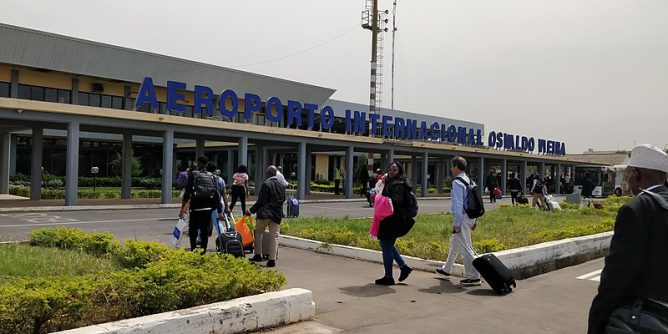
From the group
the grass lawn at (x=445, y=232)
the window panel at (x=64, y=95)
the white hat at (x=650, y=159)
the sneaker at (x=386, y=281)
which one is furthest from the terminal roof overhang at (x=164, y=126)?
the white hat at (x=650, y=159)

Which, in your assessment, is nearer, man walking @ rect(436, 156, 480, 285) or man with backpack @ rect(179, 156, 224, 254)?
man walking @ rect(436, 156, 480, 285)

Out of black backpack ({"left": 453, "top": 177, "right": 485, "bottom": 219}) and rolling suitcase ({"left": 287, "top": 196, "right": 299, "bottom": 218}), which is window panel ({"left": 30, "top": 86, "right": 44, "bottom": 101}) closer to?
rolling suitcase ({"left": 287, "top": 196, "right": 299, "bottom": 218})

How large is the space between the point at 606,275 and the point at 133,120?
21.8 m

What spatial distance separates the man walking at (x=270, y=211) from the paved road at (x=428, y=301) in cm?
45

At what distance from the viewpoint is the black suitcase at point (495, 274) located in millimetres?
7524

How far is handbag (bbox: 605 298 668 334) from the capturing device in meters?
2.60

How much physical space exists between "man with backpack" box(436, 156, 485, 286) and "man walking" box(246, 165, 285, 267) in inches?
113

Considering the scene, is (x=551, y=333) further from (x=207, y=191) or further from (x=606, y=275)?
(x=207, y=191)

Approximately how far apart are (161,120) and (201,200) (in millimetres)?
15031

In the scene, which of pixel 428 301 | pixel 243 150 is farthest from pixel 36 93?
pixel 428 301

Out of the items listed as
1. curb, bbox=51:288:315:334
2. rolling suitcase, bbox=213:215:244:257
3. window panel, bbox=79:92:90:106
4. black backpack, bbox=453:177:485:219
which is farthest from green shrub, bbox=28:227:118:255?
window panel, bbox=79:92:90:106

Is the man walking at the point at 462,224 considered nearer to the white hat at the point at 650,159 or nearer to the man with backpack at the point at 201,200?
the man with backpack at the point at 201,200

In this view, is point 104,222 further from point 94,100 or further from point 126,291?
point 94,100

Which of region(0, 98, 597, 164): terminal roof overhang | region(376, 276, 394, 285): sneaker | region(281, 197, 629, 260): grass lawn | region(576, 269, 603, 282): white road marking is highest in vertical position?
region(0, 98, 597, 164): terminal roof overhang
